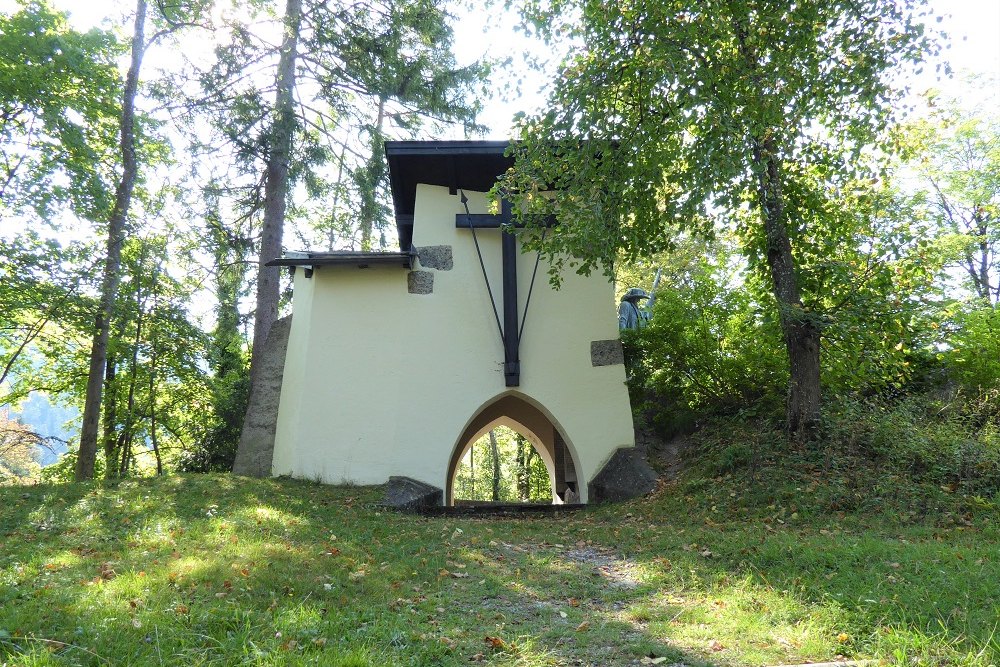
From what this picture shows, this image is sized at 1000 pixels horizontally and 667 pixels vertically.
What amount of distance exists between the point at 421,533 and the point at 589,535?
161 cm

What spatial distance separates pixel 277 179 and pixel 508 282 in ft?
20.5

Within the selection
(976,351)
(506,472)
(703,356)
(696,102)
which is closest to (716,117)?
(696,102)

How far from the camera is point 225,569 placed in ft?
12.7

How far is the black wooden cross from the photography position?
349 inches

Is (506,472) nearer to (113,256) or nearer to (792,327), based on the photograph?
(113,256)

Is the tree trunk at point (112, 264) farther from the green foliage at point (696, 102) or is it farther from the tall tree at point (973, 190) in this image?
the tall tree at point (973, 190)

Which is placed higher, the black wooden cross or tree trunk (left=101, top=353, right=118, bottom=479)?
the black wooden cross

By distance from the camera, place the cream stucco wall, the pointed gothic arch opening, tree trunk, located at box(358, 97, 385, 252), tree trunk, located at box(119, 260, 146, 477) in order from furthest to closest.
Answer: tree trunk, located at box(358, 97, 385, 252) < the pointed gothic arch opening < tree trunk, located at box(119, 260, 146, 477) < the cream stucco wall

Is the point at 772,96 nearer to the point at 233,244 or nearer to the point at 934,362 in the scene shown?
the point at 934,362

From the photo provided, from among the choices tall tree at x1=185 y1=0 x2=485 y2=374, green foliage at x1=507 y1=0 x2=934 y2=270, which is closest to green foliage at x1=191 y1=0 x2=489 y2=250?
tall tree at x1=185 y1=0 x2=485 y2=374

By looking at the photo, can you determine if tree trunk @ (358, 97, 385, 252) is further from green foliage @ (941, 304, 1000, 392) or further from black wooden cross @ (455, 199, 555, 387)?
green foliage @ (941, 304, 1000, 392)

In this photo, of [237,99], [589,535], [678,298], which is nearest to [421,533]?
[589,535]

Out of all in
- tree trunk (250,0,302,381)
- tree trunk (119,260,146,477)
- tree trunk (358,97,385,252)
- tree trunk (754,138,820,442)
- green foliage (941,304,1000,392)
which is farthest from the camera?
tree trunk (358,97,385,252)

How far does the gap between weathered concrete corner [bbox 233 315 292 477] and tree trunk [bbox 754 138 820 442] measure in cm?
674
